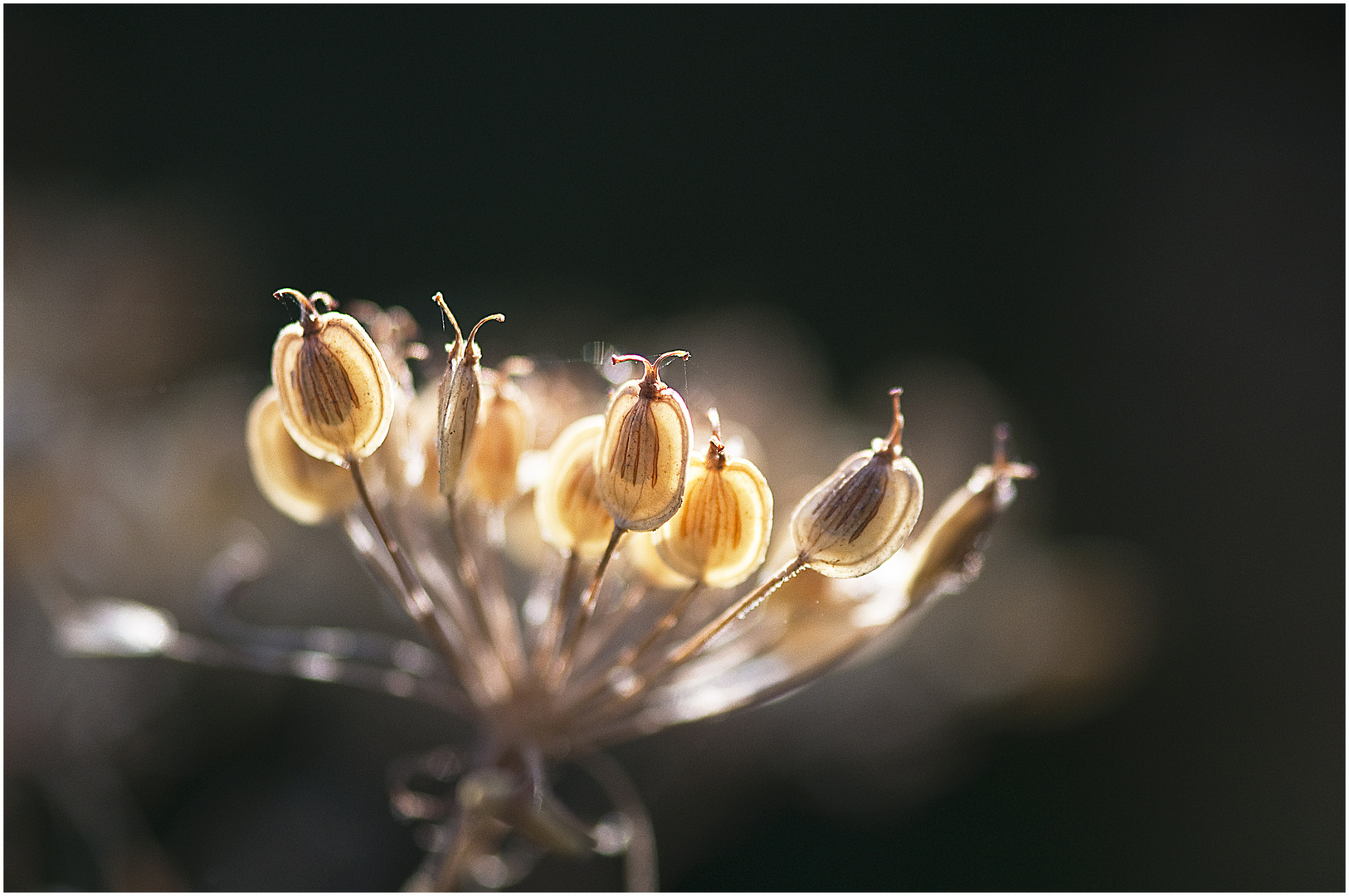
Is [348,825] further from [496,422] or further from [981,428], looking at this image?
[981,428]

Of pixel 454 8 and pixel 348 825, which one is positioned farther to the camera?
pixel 454 8

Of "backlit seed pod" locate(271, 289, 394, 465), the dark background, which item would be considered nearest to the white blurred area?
"backlit seed pod" locate(271, 289, 394, 465)

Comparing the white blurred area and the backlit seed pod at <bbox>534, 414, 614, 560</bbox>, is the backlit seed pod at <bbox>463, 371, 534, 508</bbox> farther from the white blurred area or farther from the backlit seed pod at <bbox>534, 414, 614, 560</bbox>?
the white blurred area

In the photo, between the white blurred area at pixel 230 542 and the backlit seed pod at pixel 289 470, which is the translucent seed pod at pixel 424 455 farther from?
the white blurred area at pixel 230 542

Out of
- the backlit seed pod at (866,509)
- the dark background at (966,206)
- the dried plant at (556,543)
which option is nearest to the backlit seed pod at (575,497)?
the dried plant at (556,543)

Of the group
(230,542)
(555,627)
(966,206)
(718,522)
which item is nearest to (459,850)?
(555,627)

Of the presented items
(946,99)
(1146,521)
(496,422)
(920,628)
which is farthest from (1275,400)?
(496,422)

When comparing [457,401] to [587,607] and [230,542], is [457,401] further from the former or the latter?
[230,542]
